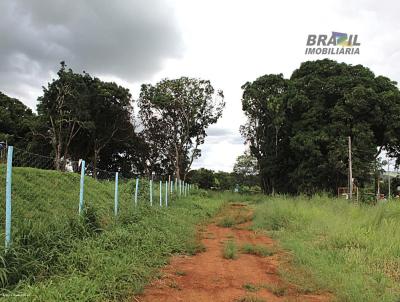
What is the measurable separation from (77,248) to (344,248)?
5.71 m

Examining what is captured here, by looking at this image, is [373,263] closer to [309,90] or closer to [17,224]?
[17,224]

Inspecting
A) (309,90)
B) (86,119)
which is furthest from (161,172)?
(309,90)

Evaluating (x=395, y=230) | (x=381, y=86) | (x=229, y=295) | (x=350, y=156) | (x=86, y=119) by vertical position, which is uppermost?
(x=381, y=86)

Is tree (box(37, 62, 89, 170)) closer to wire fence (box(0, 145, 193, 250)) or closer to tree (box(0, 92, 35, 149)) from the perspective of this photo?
tree (box(0, 92, 35, 149))

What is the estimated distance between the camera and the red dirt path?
548 centimetres

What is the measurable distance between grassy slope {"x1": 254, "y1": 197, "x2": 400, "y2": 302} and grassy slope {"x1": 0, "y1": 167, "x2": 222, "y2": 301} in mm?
2619

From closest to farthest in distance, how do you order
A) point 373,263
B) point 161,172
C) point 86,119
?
point 373,263, point 86,119, point 161,172

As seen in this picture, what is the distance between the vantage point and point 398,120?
28234 mm

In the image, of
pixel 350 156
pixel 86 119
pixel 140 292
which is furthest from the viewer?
pixel 86 119

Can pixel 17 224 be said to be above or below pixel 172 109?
below

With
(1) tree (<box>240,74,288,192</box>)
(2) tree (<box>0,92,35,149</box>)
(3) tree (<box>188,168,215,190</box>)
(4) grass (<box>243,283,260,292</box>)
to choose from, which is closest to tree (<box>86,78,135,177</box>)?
(2) tree (<box>0,92,35,149</box>)

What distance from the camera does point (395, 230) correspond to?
9312mm

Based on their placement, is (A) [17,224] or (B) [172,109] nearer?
(A) [17,224]

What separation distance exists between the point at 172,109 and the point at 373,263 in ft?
105
